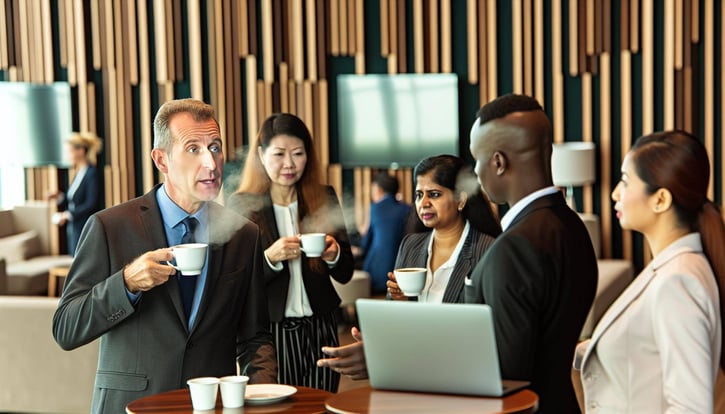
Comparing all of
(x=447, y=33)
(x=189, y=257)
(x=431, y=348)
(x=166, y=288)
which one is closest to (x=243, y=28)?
(x=447, y=33)

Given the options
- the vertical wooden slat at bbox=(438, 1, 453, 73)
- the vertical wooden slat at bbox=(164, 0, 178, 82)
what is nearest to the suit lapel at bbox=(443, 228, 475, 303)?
the vertical wooden slat at bbox=(438, 1, 453, 73)

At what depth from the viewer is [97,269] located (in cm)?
250

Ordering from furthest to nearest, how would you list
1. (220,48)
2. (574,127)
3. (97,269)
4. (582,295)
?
(220,48) → (574,127) → (97,269) → (582,295)

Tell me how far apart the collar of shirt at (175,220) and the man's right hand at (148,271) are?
0.15 m

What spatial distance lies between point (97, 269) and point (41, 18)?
28.2ft

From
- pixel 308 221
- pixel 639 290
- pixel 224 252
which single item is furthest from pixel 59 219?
pixel 639 290

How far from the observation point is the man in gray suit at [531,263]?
2016 mm

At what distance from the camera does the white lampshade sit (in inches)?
337

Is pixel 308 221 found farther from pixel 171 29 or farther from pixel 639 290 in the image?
pixel 171 29

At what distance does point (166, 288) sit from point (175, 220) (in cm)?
18

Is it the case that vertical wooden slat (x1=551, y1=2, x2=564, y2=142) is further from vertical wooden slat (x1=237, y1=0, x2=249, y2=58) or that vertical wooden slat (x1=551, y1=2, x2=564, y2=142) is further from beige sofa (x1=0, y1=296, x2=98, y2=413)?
beige sofa (x1=0, y1=296, x2=98, y2=413)

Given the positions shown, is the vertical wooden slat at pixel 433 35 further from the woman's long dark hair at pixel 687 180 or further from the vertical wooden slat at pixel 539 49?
the woman's long dark hair at pixel 687 180

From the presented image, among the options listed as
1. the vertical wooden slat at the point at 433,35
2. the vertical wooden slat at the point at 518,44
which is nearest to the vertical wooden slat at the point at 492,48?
the vertical wooden slat at the point at 518,44

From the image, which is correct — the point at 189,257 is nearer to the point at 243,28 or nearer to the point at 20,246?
the point at 20,246
